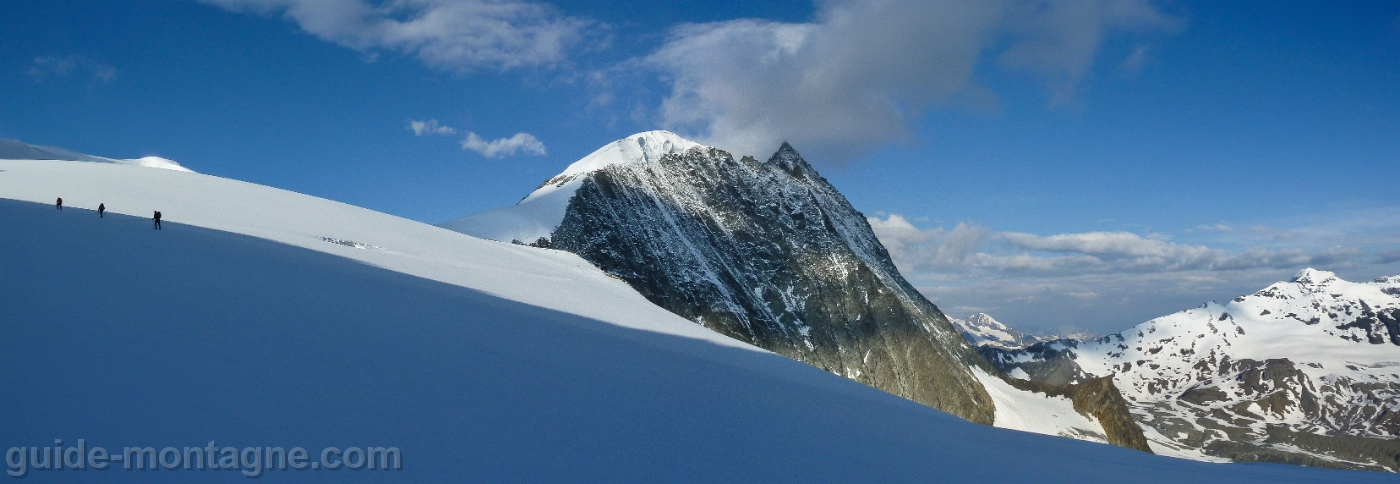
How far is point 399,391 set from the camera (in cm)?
745

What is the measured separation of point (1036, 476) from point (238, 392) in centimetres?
912

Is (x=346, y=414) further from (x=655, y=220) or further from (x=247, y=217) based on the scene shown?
(x=655, y=220)

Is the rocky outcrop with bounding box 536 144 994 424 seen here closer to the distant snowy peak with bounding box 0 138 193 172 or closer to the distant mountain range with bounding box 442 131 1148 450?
the distant mountain range with bounding box 442 131 1148 450

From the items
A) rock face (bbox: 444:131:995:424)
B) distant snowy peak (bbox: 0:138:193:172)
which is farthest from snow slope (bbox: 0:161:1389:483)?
rock face (bbox: 444:131:995:424)

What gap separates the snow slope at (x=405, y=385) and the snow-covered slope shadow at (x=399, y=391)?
0.03 metres

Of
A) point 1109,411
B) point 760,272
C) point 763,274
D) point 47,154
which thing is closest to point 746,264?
point 760,272

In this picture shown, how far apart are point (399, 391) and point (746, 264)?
16758 cm

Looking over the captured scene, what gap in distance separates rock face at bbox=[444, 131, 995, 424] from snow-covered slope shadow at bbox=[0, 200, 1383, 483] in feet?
375

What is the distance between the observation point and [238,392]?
6.43 metres

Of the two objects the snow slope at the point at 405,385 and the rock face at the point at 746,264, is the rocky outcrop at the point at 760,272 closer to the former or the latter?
the rock face at the point at 746,264

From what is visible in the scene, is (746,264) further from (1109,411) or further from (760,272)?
(1109,411)

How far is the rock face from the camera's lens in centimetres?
14175

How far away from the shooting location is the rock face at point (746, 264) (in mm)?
141750

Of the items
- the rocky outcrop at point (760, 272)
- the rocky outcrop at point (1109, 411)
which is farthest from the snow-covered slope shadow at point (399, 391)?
the rocky outcrop at point (1109, 411)
